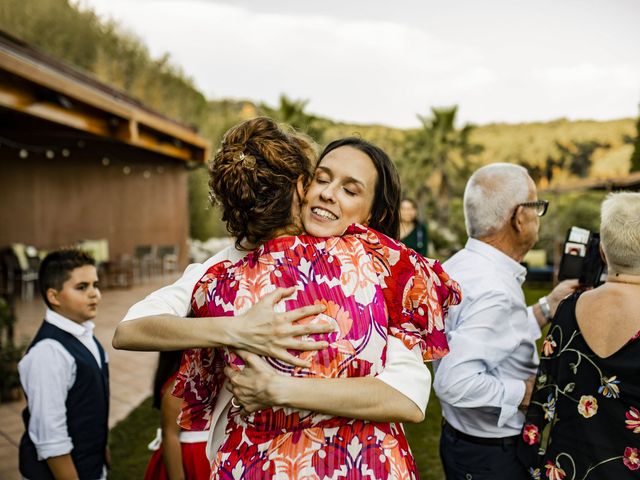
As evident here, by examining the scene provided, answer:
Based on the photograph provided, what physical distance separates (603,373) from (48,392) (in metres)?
2.17

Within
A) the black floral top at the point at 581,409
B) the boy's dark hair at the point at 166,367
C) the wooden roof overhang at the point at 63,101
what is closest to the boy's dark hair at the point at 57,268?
the boy's dark hair at the point at 166,367

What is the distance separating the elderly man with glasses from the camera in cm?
199

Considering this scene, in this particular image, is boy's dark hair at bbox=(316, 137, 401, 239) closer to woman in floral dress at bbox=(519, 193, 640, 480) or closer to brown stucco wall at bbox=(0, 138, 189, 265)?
woman in floral dress at bbox=(519, 193, 640, 480)

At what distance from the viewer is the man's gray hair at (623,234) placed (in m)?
1.71

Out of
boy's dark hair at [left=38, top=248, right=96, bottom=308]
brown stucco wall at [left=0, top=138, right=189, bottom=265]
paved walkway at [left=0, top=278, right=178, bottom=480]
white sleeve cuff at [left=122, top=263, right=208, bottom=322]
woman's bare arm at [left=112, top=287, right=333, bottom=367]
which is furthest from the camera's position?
brown stucco wall at [left=0, top=138, right=189, bottom=265]

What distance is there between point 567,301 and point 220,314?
1349 millimetres

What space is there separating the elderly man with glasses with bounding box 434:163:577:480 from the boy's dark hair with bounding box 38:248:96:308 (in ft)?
6.09

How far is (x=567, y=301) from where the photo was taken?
1.92 m

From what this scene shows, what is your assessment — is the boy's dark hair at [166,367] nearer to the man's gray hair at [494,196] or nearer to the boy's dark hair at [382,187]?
the boy's dark hair at [382,187]

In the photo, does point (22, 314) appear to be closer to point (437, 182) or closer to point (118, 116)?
point (118, 116)

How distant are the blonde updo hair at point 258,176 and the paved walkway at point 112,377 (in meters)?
3.52

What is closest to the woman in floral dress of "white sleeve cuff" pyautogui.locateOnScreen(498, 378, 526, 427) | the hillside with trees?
"white sleeve cuff" pyautogui.locateOnScreen(498, 378, 526, 427)

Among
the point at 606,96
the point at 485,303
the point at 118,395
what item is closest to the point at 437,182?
the point at 118,395

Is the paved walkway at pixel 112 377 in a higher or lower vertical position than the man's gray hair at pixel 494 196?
lower
